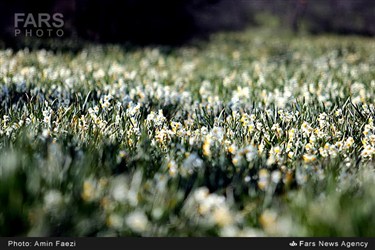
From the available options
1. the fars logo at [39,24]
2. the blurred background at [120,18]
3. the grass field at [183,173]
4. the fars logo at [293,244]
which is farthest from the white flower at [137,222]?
the fars logo at [39,24]

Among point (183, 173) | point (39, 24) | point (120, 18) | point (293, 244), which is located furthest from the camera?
point (120, 18)

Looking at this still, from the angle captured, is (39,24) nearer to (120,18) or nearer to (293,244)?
(120,18)

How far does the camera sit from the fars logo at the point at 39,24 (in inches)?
525

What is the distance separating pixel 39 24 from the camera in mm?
13992

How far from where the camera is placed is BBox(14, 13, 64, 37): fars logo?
13333 mm

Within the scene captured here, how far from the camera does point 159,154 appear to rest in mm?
3266

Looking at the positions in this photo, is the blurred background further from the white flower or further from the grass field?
the white flower

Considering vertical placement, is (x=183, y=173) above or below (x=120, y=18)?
below

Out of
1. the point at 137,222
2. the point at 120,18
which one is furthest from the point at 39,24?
the point at 137,222

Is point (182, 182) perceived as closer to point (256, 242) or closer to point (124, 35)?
Result: point (256, 242)

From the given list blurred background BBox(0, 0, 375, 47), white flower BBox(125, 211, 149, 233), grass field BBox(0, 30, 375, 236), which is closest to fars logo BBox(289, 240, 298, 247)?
grass field BBox(0, 30, 375, 236)

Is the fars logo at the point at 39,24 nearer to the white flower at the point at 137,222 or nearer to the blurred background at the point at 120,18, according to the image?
the blurred background at the point at 120,18

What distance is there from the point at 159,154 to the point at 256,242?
4.22 ft

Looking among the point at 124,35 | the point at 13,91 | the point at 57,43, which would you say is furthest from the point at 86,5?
the point at 13,91
